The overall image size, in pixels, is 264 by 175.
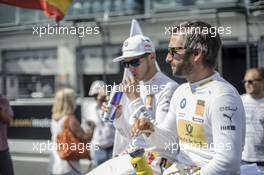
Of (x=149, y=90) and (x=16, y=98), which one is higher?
(x=149, y=90)

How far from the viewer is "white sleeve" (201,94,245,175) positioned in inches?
107

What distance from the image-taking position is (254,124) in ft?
17.1

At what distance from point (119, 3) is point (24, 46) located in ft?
16.2

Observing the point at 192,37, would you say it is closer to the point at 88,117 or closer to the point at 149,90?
the point at 149,90

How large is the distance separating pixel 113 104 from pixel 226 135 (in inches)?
50.7

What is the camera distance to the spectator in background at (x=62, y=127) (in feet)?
19.9

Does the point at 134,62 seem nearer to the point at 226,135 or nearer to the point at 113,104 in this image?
the point at 113,104

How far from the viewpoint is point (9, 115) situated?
222 inches

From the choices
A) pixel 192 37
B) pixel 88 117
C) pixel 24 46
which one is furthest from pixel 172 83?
pixel 24 46

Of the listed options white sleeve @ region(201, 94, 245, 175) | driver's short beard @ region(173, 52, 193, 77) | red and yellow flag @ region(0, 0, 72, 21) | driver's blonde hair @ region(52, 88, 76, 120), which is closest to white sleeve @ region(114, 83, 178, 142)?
driver's short beard @ region(173, 52, 193, 77)

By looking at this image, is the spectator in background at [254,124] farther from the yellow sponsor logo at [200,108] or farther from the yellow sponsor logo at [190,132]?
the yellow sponsor logo at [200,108]

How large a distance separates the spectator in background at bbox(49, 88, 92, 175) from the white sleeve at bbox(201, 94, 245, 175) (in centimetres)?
347

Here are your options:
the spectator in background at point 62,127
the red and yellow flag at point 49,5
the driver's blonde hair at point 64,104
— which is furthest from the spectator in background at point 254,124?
the red and yellow flag at point 49,5

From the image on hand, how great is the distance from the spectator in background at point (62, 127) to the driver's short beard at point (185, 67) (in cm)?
322
